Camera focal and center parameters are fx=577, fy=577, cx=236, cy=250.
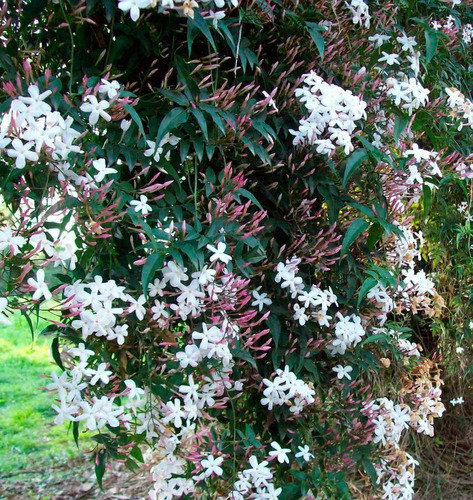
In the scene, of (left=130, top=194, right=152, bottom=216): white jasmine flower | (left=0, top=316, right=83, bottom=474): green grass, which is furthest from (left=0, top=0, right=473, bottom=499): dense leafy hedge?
(left=0, top=316, right=83, bottom=474): green grass

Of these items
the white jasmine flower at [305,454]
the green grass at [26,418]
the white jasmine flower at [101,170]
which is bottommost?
the green grass at [26,418]

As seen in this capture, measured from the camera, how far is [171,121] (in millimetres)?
943

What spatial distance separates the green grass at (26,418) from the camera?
8.26 ft

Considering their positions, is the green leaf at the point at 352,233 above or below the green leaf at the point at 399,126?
below

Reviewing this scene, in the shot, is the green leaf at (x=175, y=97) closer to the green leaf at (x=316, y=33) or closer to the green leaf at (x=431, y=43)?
the green leaf at (x=316, y=33)

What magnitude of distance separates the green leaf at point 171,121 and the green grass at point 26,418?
148cm

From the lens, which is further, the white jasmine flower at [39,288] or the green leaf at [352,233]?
the green leaf at [352,233]

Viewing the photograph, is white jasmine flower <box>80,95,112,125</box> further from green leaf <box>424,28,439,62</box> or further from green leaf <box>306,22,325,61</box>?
green leaf <box>424,28,439,62</box>

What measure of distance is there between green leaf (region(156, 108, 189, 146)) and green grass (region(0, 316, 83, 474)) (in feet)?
4.84

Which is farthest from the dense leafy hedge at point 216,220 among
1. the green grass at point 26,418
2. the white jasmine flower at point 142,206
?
the green grass at point 26,418

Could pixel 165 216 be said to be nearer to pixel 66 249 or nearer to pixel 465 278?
pixel 66 249

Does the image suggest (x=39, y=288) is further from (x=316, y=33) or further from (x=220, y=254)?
(x=316, y=33)

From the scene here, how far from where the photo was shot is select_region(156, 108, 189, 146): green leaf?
0.93m

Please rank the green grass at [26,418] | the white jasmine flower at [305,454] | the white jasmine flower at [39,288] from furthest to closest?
the green grass at [26,418], the white jasmine flower at [305,454], the white jasmine flower at [39,288]
